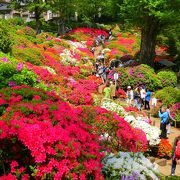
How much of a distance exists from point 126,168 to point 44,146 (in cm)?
271

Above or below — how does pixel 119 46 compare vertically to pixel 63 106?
below

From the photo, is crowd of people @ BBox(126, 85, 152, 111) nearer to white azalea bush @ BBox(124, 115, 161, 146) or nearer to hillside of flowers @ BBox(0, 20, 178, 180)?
white azalea bush @ BBox(124, 115, 161, 146)

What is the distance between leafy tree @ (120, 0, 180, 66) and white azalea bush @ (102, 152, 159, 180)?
21.2 metres

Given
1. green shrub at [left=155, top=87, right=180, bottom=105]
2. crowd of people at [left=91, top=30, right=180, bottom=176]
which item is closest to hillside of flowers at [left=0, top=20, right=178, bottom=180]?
crowd of people at [left=91, top=30, right=180, bottom=176]

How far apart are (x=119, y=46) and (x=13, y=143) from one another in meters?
39.2

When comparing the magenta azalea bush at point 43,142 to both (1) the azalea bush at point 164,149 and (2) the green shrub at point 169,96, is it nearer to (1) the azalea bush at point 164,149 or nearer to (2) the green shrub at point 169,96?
(1) the azalea bush at point 164,149

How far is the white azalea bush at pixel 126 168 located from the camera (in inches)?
346

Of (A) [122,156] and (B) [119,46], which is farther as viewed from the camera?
(B) [119,46]

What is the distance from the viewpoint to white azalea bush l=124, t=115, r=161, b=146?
47.8ft

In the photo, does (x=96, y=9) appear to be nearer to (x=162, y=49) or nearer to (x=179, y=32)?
(x=162, y=49)

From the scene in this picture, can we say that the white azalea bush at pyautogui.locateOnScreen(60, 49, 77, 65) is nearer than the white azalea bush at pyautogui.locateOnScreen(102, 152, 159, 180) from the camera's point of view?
No

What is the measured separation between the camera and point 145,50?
3397 centimetres

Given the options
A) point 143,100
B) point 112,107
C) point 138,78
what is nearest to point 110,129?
point 112,107

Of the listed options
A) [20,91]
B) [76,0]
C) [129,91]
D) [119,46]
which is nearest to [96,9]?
[76,0]
